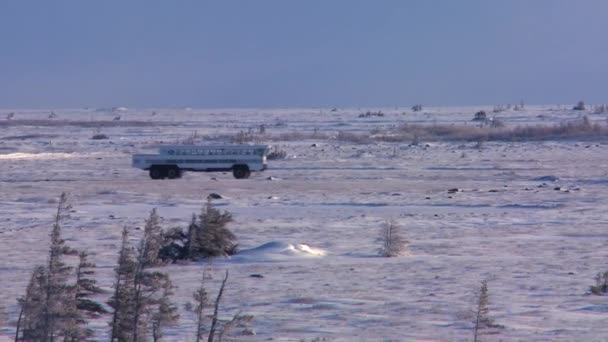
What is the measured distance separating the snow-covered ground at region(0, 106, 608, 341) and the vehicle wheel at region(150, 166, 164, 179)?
88cm

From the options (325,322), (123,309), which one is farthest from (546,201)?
(123,309)

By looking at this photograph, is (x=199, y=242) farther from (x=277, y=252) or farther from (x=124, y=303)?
(x=124, y=303)

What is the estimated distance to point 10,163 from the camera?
173 feet

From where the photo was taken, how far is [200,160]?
1734 inches

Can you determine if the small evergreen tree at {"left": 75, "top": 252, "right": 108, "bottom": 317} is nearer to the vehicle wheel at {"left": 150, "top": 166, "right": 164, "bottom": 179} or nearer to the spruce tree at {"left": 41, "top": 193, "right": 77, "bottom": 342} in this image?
the spruce tree at {"left": 41, "top": 193, "right": 77, "bottom": 342}

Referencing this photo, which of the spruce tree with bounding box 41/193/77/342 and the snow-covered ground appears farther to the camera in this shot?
the snow-covered ground

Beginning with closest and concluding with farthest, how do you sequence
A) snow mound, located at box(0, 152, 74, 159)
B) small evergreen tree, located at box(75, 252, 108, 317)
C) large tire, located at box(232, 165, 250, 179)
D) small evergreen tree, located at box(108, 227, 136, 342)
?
small evergreen tree, located at box(108, 227, 136, 342), small evergreen tree, located at box(75, 252, 108, 317), large tire, located at box(232, 165, 250, 179), snow mound, located at box(0, 152, 74, 159)

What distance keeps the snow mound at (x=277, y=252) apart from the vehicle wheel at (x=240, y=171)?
22.3m

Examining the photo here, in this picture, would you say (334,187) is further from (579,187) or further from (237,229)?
(237,229)

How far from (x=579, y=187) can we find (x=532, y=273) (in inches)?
777

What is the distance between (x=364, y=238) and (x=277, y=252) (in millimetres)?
3601

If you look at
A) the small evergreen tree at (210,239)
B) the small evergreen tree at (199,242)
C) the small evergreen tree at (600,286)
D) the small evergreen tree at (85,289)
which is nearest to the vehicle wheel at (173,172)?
the small evergreen tree at (210,239)

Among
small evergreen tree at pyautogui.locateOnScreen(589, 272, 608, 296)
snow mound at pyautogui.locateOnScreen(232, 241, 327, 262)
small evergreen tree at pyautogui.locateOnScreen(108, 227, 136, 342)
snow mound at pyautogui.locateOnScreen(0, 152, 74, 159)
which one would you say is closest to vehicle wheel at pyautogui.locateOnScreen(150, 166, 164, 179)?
snow mound at pyautogui.locateOnScreen(0, 152, 74, 159)

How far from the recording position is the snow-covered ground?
14883 mm
